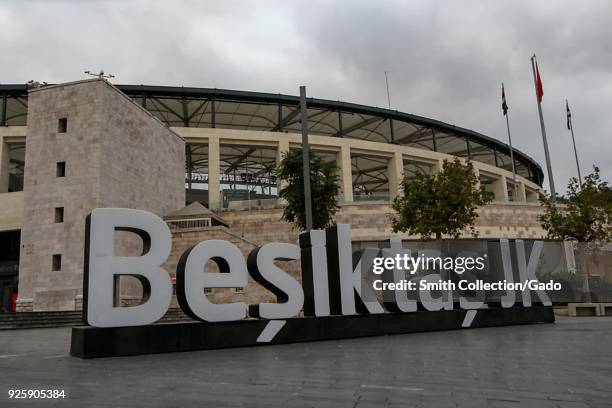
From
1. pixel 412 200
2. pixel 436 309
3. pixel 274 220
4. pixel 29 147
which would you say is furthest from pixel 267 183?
pixel 436 309

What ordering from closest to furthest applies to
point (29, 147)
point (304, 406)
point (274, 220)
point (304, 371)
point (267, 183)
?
point (304, 406) → point (304, 371) → point (29, 147) → point (274, 220) → point (267, 183)

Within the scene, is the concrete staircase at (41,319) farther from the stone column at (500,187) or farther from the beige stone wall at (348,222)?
the stone column at (500,187)

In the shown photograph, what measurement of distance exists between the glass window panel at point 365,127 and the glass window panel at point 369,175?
2596 mm

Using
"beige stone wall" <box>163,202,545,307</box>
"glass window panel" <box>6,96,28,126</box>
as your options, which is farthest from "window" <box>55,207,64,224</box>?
"glass window panel" <box>6,96,28,126</box>

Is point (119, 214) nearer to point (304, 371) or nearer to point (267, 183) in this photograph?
point (304, 371)

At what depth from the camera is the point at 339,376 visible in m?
6.54

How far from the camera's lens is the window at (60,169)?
30678mm

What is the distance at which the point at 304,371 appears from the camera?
705cm

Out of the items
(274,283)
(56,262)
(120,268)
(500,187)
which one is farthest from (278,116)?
(120,268)

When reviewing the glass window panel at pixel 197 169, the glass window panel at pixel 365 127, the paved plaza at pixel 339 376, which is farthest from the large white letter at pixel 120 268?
the glass window panel at pixel 197 169

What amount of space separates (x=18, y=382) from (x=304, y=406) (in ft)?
13.2

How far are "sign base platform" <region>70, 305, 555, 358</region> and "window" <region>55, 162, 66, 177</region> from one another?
23844 millimetres

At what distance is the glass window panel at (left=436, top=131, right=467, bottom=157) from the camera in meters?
54.8

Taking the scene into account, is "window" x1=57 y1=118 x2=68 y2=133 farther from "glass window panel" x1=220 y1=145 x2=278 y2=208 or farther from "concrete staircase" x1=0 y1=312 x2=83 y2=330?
"glass window panel" x1=220 y1=145 x2=278 y2=208
